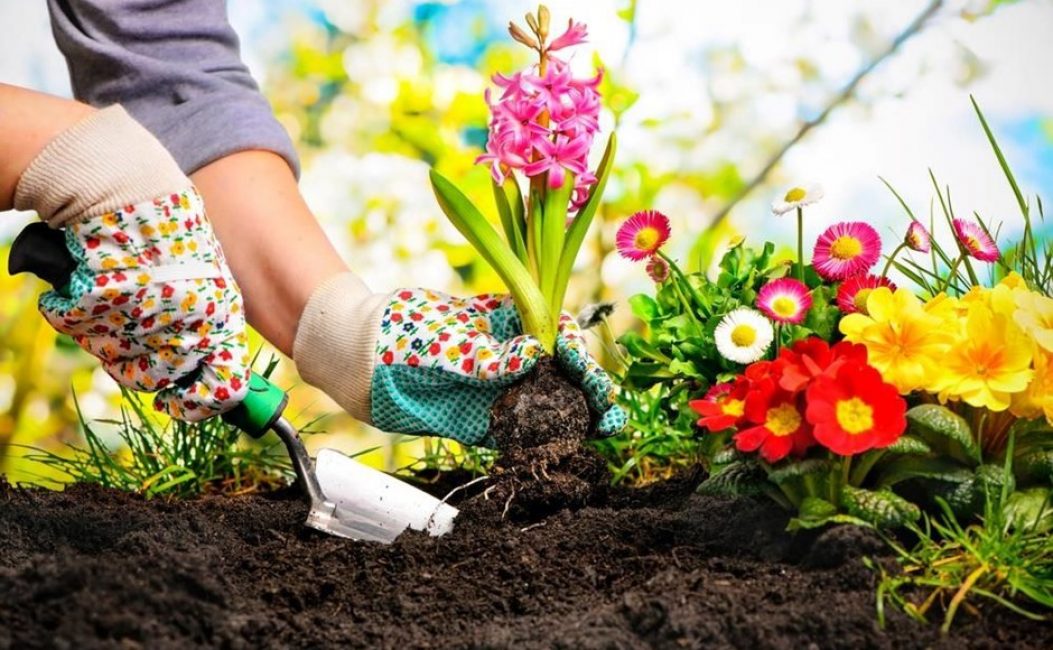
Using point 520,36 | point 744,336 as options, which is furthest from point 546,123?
point 744,336

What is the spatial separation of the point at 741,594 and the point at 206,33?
1.24 metres

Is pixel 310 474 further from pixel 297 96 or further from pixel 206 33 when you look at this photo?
pixel 297 96

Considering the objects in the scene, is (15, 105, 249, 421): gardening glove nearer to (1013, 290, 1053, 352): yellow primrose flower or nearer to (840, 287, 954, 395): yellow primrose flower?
(840, 287, 954, 395): yellow primrose flower

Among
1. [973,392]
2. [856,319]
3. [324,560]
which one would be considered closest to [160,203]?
[324,560]

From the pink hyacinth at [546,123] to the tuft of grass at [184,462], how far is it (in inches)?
24.2

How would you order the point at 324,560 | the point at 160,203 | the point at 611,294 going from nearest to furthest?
the point at 324,560 → the point at 160,203 → the point at 611,294

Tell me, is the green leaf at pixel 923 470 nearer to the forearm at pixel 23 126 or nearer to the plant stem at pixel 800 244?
the plant stem at pixel 800 244

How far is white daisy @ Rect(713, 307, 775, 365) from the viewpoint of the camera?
4.25 ft

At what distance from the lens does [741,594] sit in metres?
1.04

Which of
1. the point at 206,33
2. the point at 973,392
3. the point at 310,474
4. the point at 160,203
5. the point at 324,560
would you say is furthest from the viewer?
the point at 206,33

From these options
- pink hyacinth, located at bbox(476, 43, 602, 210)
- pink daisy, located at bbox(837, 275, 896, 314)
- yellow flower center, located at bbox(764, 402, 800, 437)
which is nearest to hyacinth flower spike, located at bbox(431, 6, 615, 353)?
pink hyacinth, located at bbox(476, 43, 602, 210)

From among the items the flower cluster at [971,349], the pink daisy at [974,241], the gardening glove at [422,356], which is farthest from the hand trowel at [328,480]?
the pink daisy at [974,241]

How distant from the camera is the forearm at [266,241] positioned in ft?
5.57

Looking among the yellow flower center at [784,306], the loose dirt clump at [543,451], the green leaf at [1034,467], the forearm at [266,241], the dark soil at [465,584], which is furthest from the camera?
the forearm at [266,241]
